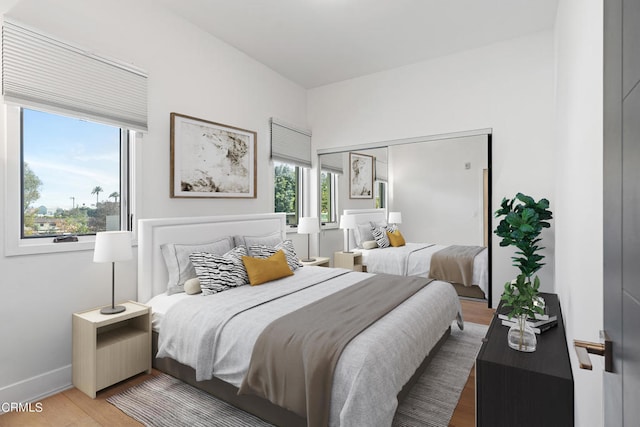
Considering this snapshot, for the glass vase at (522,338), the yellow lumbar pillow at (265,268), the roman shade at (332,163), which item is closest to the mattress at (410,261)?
the roman shade at (332,163)

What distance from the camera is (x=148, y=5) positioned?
9.61ft

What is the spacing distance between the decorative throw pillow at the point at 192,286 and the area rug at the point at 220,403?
0.62 metres

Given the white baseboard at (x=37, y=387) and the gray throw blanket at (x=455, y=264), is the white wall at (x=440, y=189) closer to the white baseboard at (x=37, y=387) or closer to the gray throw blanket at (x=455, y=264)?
the gray throw blanket at (x=455, y=264)

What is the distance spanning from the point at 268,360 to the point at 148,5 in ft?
10.1

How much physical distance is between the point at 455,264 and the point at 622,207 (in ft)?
11.0

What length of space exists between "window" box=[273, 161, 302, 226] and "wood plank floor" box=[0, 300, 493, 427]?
8.85ft

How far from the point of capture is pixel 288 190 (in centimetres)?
472

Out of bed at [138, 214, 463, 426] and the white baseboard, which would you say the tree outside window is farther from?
the white baseboard

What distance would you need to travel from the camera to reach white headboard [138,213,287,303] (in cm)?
278

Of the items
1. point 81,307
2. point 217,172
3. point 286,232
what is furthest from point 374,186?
point 81,307

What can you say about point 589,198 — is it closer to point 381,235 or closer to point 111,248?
point 111,248

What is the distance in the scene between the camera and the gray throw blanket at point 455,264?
3.76m

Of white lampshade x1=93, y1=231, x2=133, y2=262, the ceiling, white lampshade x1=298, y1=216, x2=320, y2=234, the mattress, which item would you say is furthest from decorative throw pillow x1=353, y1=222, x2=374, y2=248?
white lampshade x1=93, y1=231, x2=133, y2=262

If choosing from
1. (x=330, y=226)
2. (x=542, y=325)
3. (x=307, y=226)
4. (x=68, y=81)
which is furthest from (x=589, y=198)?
(x=330, y=226)
